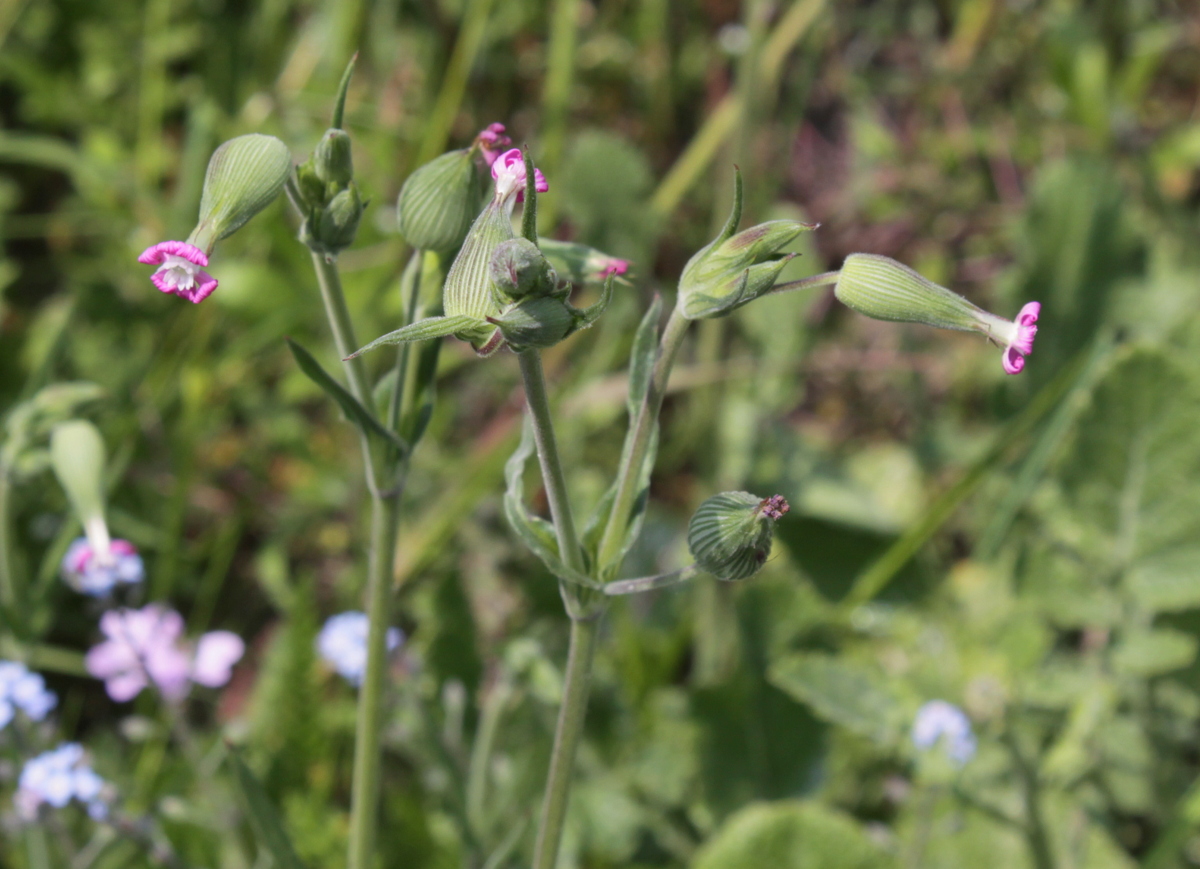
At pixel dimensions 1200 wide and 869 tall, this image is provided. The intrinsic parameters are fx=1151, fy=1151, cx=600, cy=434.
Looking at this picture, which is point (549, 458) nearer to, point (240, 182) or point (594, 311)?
point (594, 311)

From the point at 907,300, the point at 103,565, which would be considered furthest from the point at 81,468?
the point at 907,300

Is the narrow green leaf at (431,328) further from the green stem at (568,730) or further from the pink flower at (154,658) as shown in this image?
the pink flower at (154,658)

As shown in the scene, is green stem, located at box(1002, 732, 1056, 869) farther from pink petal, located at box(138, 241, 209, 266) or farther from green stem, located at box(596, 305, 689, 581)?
pink petal, located at box(138, 241, 209, 266)

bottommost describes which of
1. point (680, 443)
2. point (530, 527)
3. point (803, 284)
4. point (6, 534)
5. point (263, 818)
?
point (680, 443)

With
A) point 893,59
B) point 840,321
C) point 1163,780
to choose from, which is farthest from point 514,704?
point 893,59

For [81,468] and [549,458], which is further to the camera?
[81,468]

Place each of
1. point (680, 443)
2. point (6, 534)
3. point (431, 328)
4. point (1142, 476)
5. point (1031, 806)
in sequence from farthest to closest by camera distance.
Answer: point (680, 443) < point (1142, 476) < point (1031, 806) < point (6, 534) < point (431, 328)
